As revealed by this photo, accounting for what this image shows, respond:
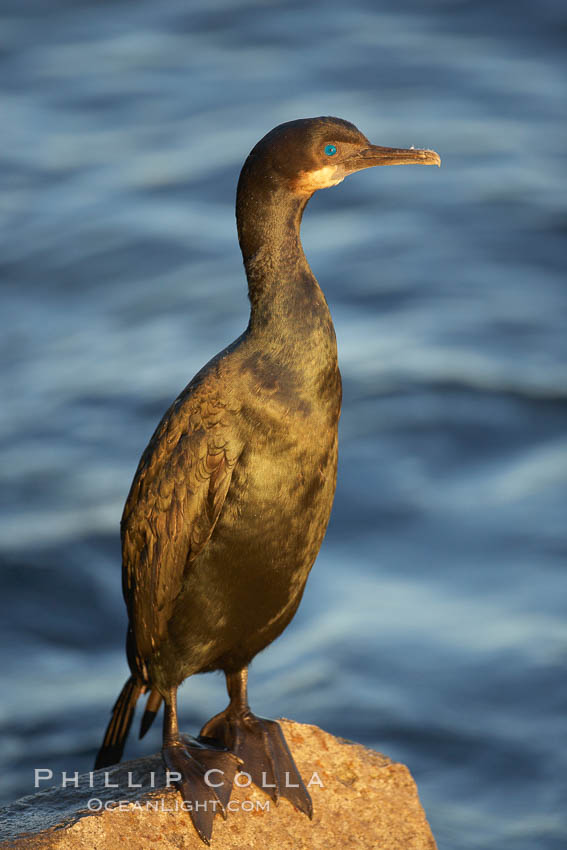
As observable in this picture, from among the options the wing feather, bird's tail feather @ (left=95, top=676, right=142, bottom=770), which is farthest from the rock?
the wing feather

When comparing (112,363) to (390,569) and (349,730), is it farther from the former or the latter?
(349,730)

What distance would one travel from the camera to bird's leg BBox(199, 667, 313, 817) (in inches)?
202

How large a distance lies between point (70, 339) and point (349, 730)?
4.82m

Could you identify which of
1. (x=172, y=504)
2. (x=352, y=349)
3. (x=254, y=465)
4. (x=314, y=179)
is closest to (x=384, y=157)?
(x=314, y=179)

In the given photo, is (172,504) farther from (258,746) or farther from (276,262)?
(258,746)

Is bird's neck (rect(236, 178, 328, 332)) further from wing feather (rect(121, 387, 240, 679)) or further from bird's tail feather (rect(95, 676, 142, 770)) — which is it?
bird's tail feather (rect(95, 676, 142, 770))

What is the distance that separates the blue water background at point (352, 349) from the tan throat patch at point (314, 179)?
411cm

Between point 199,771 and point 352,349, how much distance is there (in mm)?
6478

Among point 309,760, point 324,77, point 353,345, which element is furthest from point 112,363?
point 309,760

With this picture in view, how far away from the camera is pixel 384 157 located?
16.5 feet

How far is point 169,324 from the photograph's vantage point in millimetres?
11594

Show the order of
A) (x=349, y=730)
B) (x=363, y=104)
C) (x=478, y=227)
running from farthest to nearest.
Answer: (x=363, y=104)
(x=478, y=227)
(x=349, y=730)

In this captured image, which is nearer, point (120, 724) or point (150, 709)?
point (120, 724)

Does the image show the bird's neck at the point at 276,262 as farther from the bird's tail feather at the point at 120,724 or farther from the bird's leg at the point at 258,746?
the bird's tail feather at the point at 120,724
